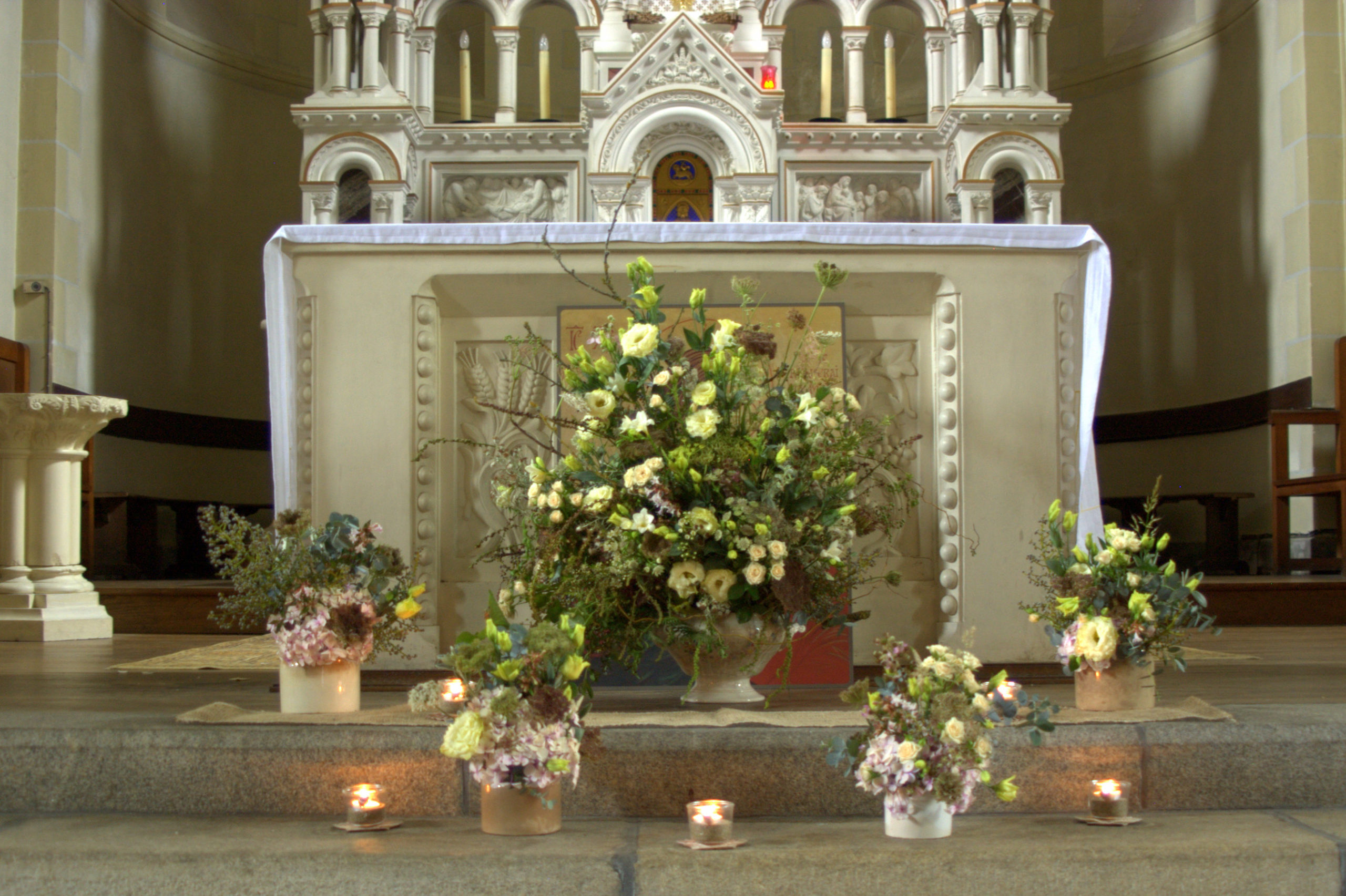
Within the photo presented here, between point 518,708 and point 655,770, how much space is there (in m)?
0.42

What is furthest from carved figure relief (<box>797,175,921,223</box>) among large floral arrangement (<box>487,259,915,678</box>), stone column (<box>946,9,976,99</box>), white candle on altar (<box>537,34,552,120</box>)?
large floral arrangement (<box>487,259,915,678</box>)

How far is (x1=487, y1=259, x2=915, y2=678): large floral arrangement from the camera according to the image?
263 cm

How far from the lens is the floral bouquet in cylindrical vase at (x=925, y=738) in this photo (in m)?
2.05

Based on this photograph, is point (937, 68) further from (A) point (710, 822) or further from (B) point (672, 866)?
(B) point (672, 866)

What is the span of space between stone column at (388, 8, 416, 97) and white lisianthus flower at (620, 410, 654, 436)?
5.56 metres

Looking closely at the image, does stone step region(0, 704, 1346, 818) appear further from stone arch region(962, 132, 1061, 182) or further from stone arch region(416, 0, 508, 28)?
stone arch region(416, 0, 508, 28)

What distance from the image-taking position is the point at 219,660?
13.8 ft

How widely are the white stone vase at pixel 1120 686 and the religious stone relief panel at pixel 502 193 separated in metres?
5.51

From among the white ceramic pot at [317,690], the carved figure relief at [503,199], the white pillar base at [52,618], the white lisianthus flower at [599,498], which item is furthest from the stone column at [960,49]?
the white ceramic pot at [317,690]

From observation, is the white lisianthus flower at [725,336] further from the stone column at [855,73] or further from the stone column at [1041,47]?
the stone column at [1041,47]

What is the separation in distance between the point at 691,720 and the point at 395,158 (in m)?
5.61

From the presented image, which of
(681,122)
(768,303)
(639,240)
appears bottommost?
(768,303)

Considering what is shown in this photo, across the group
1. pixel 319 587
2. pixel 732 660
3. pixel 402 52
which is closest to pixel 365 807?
pixel 319 587

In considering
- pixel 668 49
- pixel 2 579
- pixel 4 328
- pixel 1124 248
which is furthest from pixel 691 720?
pixel 1124 248
